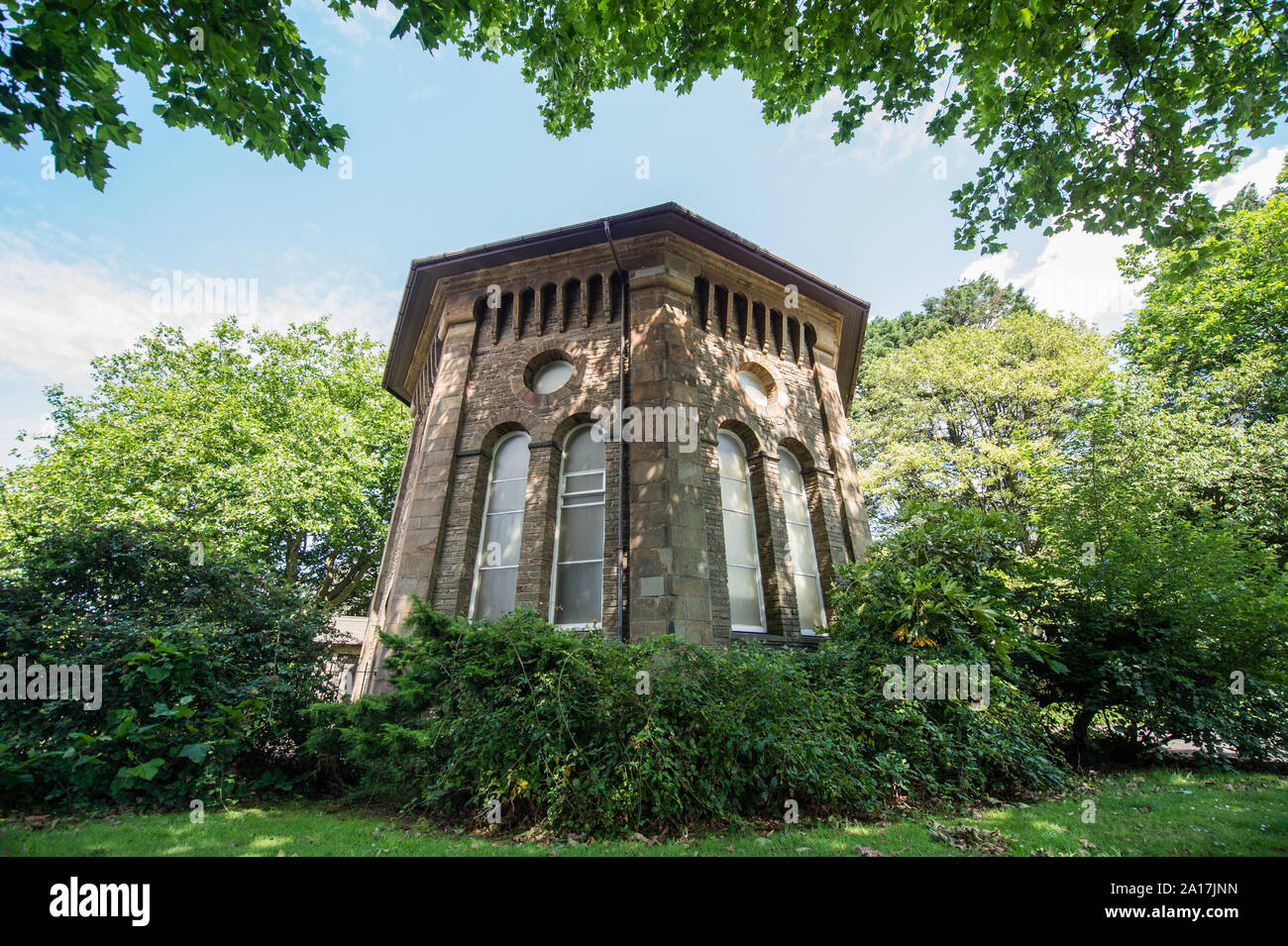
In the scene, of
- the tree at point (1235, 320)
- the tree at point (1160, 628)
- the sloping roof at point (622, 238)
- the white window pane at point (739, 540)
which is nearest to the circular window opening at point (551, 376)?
the sloping roof at point (622, 238)

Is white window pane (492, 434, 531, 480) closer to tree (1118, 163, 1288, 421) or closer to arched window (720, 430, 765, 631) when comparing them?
arched window (720, 430, 765, 631)

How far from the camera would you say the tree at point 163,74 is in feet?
13.7

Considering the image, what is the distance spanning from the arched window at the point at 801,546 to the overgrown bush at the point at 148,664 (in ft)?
27.0

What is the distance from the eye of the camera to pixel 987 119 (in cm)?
672

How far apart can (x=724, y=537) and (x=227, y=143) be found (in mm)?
8392

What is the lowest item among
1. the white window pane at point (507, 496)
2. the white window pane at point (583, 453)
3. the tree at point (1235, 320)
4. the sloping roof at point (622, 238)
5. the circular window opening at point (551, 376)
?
the white window pane at point (507, 496)

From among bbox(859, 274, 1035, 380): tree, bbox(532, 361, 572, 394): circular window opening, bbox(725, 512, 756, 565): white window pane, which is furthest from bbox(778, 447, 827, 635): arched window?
bbox(859, 274, 1035, 380): tree

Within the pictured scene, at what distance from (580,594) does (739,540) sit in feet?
10.4

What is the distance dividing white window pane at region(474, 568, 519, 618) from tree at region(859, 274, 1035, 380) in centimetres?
2258

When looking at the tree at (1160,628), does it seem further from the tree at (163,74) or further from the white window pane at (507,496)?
the tree at (163,74)

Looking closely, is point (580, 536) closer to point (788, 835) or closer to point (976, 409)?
point (788, 835)

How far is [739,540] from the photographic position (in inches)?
394

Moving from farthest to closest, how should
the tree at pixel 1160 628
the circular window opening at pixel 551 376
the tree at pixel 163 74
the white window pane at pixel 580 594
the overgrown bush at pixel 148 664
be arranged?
1. the circular window opening at pixel 551 376
2. the white window pane at pixel 580 594
3. the tree at pixel 1160 628
4. the overgrown bush at pixel 148 664
5. the tree at pixel 163 74
